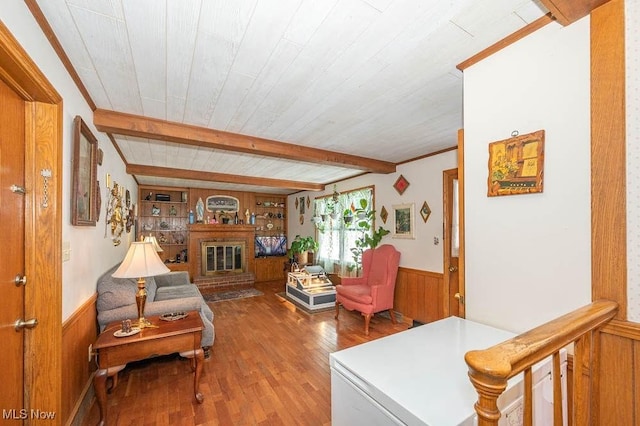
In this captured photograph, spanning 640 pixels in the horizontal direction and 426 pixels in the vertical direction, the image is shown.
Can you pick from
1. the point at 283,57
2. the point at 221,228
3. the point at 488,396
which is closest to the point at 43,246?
the point at 283,57

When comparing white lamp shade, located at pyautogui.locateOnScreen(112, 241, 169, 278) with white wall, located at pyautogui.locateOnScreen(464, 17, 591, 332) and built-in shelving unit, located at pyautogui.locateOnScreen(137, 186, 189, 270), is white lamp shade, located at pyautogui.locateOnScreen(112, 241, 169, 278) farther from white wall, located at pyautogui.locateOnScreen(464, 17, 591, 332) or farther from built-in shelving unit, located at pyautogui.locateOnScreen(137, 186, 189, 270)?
built-in shelving unit, located at pyautogui.locateOnScreen(137, 186, 189, 270)

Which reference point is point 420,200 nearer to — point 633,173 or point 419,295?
point 419,295

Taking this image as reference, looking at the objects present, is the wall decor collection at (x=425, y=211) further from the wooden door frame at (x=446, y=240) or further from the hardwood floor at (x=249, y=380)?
the hardwood floor at (x=249, y=380)

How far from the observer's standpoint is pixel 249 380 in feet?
8.07

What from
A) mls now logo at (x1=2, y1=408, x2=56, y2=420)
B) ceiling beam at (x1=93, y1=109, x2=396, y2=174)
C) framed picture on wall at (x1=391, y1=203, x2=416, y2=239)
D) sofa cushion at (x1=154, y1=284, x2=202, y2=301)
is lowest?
sofa cushion at (x1=154, y1=284, x2=202, y2=301)

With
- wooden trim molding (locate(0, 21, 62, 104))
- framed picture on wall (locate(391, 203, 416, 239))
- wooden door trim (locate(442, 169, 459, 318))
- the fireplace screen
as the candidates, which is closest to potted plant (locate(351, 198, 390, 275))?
framed picture on wall (locate(391, 203, 416, 239))

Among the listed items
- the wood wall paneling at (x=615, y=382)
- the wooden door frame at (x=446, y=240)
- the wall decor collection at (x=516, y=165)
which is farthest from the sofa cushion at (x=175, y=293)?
the wood wall paneling at (x=615, y=382)

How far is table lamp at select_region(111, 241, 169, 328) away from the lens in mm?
2064

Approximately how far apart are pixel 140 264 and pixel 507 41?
9.54ft

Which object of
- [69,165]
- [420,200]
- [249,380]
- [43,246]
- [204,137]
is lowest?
[249,380]

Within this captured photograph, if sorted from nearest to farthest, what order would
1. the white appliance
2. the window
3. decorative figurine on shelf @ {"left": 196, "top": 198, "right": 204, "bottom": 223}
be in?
the white appliance
the window
decorative figurine on shelf @ {"left": 196, "top": 198, "right": 204, "bottom": 223}

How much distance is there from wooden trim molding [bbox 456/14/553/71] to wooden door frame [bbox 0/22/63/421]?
2.32m

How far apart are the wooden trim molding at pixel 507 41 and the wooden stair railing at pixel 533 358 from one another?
133 centimetres

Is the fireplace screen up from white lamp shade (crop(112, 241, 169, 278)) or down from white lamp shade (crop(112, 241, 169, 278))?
down
